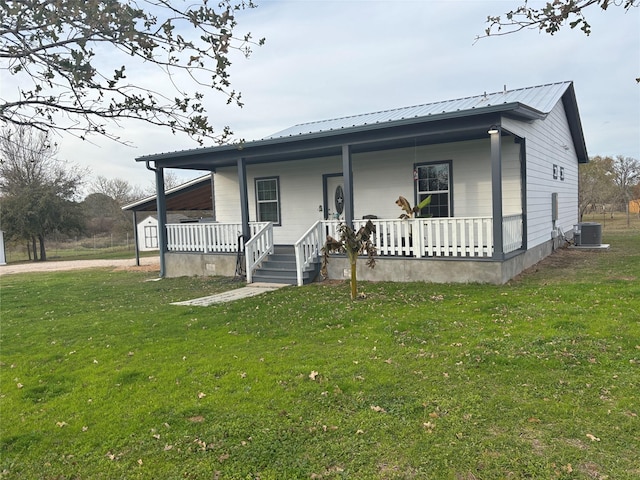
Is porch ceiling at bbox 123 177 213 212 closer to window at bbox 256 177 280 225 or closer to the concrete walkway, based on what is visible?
window at bbox 256 177 280 225

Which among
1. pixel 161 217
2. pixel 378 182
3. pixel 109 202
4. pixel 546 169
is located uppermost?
pixel 109 202

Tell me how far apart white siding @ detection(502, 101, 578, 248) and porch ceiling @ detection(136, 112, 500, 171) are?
0.94 metres

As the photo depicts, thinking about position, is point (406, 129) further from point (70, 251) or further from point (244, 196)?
point (70, 251)

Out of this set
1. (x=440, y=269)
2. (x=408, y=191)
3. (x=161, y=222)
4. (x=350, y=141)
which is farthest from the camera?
(x=161, y=222)

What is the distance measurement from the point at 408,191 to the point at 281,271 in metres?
3.82

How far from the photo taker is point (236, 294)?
364 inches

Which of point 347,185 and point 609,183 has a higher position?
point 609,183

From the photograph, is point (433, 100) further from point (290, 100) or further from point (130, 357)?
point (130, 357)

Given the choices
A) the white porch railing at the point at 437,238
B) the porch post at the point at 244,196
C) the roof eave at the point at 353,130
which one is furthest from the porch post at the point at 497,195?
the porch post at the point at 244,196

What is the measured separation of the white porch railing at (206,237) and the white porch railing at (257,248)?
1.18 ft

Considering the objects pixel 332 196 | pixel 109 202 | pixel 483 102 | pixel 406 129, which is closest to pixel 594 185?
pixel 483 102

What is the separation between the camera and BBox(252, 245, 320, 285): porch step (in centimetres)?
1020

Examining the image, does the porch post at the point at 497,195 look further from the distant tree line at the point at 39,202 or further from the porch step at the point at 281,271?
the distant tree line at the point at 39,202

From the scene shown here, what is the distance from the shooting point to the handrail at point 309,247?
1002 centimetres
